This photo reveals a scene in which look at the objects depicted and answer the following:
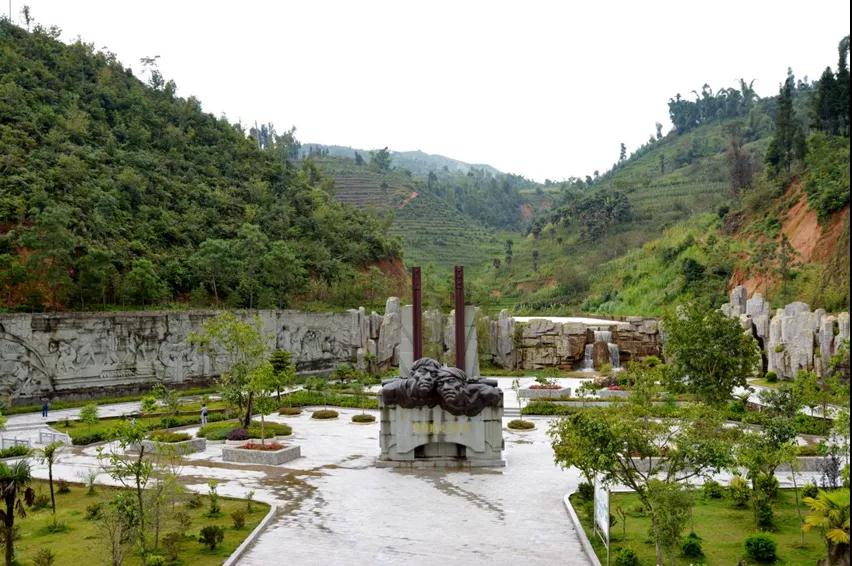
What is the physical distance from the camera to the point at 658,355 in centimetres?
4488

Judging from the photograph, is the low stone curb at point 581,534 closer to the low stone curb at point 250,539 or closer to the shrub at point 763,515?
the shrub at point 763,515

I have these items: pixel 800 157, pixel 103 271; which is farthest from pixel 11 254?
pixel 800 157

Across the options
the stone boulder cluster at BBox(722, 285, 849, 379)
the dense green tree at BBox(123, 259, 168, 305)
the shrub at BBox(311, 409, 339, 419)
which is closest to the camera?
the shrub at BBox(311, 409, 339, 419)

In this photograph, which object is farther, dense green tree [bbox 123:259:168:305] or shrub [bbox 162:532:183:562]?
dense green tree [bbox 123:259:168:305]

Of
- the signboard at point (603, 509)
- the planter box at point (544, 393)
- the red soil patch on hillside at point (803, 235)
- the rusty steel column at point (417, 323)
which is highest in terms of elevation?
the red soil patch on hillside at point (803, 235)

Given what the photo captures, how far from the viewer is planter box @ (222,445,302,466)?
67.5ft

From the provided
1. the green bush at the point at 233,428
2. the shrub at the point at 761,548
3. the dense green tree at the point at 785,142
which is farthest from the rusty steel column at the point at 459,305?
the dense green tree at the point at 785,142

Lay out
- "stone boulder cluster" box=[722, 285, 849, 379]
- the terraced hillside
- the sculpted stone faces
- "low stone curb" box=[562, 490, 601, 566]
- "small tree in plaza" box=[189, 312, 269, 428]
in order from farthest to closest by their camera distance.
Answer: the terraced hillside, "stone boulder cluster" box=[722, 285, 849, 379], "small tree in plaza" box=[189, 312, 269, 428], the sculpted stone faces, "low stone curb" box=[562, 490, 601, 566]

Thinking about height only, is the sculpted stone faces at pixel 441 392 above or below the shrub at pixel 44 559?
above

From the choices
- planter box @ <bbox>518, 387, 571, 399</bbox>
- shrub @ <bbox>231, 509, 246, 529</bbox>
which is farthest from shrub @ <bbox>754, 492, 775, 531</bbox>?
planter box @ <bbox>518, 387, 571, 399</bbox>

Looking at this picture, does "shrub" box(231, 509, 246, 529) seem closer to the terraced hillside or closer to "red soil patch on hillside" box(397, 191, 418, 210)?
the terraced hillside

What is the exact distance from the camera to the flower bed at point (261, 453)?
20.6 metres

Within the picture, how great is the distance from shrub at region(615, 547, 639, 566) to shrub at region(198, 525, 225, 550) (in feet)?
23.4

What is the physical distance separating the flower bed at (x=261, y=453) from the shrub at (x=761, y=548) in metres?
12.8
